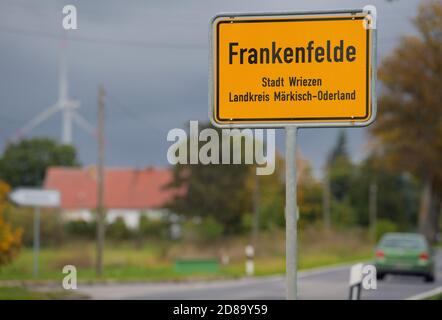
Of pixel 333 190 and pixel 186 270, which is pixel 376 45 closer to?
pixel 186 270

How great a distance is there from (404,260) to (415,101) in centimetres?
2272

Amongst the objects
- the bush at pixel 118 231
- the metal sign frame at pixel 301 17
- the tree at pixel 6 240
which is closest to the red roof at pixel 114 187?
the bush at pixel 118 231

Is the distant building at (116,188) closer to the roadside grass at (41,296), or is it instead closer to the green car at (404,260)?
the green car at (404,260)

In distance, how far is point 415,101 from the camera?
4628cm

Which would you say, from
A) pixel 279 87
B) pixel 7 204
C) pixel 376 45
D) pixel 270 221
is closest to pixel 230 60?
pixel 279 87

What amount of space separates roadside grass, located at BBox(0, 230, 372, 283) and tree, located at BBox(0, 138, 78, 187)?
49.5 metres

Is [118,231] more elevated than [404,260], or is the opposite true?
[118,231]

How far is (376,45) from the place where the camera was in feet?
16.4

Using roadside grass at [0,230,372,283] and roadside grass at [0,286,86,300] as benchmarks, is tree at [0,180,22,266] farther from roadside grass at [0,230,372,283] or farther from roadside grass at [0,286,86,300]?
roadside grass at [0,286,86,300]

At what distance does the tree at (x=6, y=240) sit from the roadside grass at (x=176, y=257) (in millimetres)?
697

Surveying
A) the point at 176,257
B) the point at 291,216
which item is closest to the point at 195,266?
the point at 176,257

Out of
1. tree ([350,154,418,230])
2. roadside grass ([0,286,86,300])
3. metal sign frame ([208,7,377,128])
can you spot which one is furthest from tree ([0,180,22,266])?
tree ([350,154,418,230])

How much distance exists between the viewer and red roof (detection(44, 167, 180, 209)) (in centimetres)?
9438

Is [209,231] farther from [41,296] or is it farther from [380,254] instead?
[41,296]
